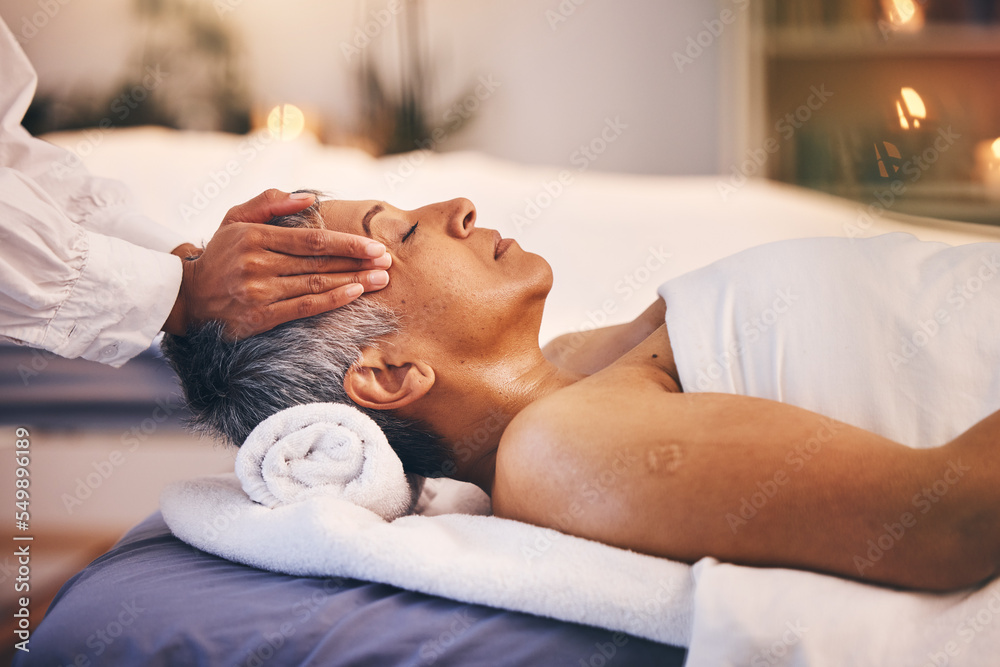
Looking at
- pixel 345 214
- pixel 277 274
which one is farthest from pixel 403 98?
pixel 277 274

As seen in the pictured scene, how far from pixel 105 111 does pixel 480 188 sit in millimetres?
2315

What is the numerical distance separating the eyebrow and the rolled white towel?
1.04 feet

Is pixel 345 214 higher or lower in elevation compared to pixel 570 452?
higher

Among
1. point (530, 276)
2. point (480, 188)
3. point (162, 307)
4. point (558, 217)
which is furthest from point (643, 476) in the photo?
point (480, 188)

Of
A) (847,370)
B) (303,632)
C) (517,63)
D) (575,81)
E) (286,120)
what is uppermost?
(517,63)

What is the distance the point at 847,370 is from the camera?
91 cm

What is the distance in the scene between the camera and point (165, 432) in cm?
185

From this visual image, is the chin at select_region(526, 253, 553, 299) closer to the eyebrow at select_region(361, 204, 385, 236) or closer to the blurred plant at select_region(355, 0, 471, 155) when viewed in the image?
the eyebrow at select_region(361, 204, 385, 236)

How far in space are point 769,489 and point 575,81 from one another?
129 inches

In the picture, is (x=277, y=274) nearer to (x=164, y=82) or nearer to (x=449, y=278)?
(x=449, y=278)

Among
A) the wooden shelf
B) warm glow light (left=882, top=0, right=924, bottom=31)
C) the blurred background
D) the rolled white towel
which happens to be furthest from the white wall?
the rolled white towel

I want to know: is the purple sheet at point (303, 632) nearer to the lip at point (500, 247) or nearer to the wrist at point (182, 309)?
the wrist at point (182, 309)

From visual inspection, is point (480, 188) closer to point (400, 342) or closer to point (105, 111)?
point (400, 342)

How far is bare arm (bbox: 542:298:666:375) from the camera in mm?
1391
